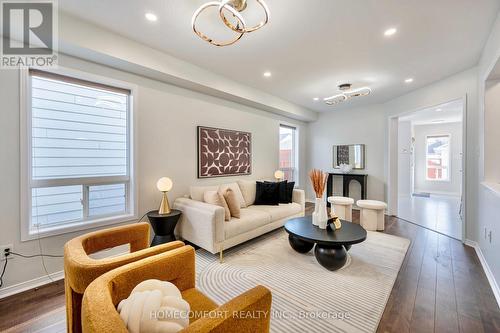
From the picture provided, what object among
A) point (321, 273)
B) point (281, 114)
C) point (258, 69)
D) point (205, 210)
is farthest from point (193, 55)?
point (321, 273)

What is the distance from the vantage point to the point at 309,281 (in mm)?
2191

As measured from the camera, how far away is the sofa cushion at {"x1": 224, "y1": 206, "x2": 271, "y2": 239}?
2.73 m

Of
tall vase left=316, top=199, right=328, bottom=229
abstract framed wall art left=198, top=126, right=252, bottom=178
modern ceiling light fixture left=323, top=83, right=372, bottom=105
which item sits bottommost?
tall vase left=316, top=199, right=328, bottom=229

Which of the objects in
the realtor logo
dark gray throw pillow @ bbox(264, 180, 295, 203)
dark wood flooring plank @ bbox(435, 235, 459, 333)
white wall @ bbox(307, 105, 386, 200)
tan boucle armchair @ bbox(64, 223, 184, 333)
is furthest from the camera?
white wall @ bbox(307, 105, 386, 200)

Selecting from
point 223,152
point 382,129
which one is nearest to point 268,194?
point 223,152

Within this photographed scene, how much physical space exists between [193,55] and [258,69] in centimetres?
100

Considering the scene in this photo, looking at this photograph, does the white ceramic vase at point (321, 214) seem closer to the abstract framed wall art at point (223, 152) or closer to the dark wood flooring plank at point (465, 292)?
the dark wood flooring plank at point (465, 292)

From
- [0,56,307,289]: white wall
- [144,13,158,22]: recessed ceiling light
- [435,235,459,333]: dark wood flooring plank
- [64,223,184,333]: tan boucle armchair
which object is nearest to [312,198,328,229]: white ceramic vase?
[435,235,459,333]: dark wood flooring plank

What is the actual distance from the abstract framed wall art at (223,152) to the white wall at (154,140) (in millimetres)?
124

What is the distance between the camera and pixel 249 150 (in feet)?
14.7

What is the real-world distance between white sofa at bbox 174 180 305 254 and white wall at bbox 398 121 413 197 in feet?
15.8

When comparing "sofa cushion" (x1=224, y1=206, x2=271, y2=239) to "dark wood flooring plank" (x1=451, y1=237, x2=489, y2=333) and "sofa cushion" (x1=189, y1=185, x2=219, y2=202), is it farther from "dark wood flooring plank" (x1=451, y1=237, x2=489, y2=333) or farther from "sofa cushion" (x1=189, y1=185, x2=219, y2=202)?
"dark wood flooring plank" (x1=451, y1=237, x2=489, y2=333)

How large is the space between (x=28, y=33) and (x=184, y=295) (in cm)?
284

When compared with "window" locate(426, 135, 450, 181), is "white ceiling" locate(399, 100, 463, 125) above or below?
above
